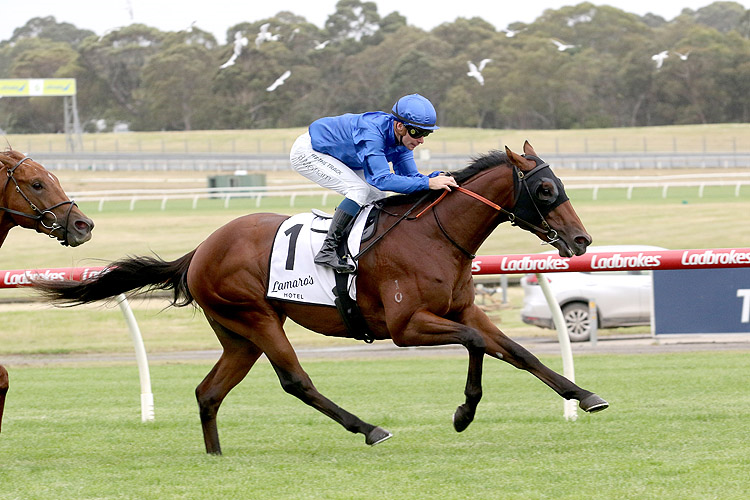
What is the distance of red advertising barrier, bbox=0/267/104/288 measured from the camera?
21.1 feet

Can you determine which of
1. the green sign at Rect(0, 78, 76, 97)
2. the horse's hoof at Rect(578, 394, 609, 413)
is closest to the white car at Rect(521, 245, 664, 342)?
the horse's hoof at Rect(578, 394, 609, 413)

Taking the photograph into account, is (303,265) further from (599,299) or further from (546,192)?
(599,299)

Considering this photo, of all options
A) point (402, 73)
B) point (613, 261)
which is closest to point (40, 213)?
point (613, 261)

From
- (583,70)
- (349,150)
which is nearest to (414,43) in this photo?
(583,70)

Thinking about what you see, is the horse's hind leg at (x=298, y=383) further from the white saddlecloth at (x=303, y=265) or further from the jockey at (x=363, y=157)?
the jockey at (x=363, y=157)

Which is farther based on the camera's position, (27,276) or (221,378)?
(27,276)

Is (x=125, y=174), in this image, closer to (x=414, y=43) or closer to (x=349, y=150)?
(x=414, y=43)

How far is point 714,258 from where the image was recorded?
595 centimetres

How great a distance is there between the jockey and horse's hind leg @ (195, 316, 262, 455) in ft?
2.54

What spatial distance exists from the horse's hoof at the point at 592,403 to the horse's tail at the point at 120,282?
2.31 metres

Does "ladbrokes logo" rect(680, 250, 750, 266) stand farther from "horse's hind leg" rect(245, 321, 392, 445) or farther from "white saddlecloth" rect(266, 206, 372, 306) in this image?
"horse's hind leg" rect(245, 321, 392, 445)

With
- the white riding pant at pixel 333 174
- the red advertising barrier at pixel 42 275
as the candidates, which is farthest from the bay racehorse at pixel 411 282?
the red advertising barrier at pixel 42 275

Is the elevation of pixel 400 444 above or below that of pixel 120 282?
below

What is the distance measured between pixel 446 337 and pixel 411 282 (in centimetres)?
34
